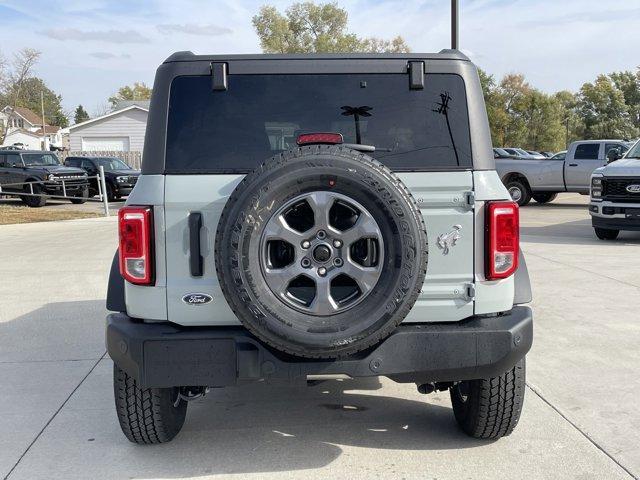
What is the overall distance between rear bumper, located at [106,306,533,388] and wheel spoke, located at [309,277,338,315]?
0.30 metres

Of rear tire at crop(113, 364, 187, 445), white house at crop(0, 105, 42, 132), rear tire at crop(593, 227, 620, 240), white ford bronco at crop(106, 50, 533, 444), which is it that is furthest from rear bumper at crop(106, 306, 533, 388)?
white house at crop(0, 105, 42, 132)

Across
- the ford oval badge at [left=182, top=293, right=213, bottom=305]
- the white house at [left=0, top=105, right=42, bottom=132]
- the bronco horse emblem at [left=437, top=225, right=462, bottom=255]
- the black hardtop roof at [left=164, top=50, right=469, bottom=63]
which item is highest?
the white house at [left=0, top=105, right=42, bottom=132]

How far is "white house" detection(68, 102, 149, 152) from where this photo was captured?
154 feet

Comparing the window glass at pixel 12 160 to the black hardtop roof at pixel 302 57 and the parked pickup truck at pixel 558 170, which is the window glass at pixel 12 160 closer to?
the parked pickup truck at pixel 558 170

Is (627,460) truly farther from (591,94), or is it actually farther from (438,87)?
(591,94)

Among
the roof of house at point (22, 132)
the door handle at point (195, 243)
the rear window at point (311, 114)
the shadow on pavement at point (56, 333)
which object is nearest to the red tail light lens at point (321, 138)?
the rear window at point (311, 114)

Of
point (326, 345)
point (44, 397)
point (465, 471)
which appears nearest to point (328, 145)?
point (326, 345)

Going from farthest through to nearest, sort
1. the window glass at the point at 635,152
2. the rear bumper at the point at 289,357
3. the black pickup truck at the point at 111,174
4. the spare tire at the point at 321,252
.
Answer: the black pickup truck at the point at 111,174
the window glass at the point at 635,152
the rear bumper at the point at 289,357
the spare tire at the point at 321,252

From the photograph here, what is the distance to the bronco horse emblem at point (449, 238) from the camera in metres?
3.53

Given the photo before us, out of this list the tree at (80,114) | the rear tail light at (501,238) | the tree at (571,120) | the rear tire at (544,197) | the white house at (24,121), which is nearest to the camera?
the rear tail light at (501,238)

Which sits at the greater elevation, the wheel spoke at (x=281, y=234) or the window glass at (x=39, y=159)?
the window glass at (x=39, y=159)

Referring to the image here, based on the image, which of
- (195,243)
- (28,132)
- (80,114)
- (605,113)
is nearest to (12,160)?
(195,243)

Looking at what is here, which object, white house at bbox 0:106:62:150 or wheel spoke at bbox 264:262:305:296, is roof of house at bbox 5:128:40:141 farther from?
wheel spoke at bbox 264:262:305:296

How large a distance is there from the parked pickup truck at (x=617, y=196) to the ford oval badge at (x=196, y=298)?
10.7 meters
